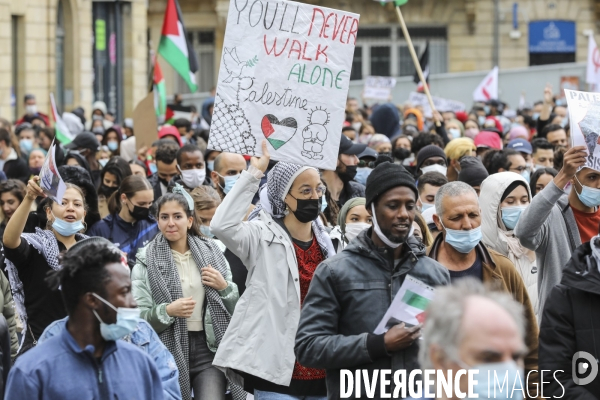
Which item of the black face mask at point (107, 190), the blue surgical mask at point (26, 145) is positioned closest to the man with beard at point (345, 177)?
the black face mask at point (107, 190)

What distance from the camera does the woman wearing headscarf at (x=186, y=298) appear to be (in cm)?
652

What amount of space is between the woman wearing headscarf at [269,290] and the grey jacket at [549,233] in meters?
0.96

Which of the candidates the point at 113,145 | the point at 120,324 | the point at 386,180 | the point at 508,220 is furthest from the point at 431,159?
the point at 113,145

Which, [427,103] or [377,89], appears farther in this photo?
[377,89]

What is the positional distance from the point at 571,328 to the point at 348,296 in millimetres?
844

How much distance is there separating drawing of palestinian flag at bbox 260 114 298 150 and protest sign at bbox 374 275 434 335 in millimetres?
1823

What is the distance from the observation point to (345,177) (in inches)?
362

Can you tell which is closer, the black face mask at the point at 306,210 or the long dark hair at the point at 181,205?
the black face mask at the point at 306,210

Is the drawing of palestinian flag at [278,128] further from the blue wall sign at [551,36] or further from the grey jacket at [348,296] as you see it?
the blue wall sign at [551,36]

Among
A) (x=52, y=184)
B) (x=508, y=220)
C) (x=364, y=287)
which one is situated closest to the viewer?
(x=364, y=287)

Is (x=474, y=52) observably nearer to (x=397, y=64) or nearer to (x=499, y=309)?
(x=397, y=64)

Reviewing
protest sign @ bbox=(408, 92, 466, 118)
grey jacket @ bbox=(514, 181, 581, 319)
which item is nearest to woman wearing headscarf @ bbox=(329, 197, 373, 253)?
grey jacket @ bbox=(514, 181, 581, 319)

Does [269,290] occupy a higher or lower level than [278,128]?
lower

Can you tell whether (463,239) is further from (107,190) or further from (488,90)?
(488,90)
